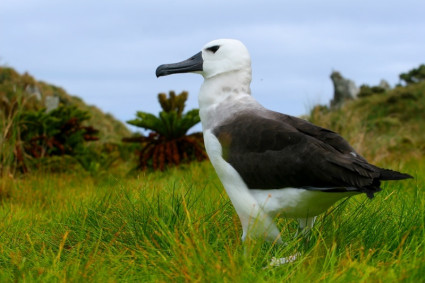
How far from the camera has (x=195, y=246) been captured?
3348mm

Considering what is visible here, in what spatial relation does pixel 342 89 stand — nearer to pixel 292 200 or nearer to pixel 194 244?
pixel 292 200

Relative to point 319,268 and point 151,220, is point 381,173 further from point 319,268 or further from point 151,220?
point 151,220

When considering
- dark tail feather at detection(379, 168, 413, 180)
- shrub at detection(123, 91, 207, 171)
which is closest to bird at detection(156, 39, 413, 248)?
dark tail feather at detection(379, 168, 413, 180)

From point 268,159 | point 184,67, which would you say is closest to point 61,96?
point 184,67

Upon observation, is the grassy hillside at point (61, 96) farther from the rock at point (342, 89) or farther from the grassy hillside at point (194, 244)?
the rock at point (342, 89)

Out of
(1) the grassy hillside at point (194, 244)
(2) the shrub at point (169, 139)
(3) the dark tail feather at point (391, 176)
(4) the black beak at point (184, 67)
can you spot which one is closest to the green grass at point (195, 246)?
(1) the grassy hillside at point (194, 244)

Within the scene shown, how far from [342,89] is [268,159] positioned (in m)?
35.7

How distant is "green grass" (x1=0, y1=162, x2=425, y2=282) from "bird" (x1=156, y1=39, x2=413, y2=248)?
242mm

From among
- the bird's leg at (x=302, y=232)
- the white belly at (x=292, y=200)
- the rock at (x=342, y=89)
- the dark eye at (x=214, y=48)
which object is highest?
the rock at (x=342, y=89)

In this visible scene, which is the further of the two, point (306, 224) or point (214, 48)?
point (214, 48)

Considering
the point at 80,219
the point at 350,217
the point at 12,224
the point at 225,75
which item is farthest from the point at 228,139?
the point at 12,224

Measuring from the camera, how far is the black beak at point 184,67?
14.4 ft

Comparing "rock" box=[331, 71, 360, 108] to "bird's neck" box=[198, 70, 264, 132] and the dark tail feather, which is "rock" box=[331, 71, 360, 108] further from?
the dark tail feather

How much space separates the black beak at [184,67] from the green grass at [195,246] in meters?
1.05
